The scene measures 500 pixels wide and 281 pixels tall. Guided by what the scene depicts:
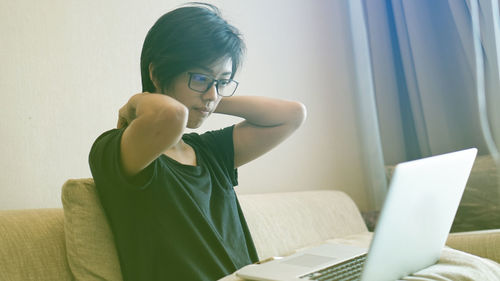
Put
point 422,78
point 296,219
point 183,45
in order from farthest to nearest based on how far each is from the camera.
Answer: point 422,78
point 296,219
point 183,45

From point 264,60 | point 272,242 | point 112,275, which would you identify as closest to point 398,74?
point 264,60

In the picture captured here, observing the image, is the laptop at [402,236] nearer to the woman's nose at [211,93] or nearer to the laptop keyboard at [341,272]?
the laptop keyboard at [341,272]

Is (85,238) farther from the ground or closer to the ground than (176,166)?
closer to the ground

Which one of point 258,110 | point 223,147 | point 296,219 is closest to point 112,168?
point 223,147

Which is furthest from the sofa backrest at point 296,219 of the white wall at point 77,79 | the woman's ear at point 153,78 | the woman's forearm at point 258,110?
the woman's ear at point 153,78

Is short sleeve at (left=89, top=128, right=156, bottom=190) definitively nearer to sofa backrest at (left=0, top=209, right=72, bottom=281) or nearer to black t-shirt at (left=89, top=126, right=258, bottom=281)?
black t-shirt at (left=89, top=126, right=258, bottom=281)

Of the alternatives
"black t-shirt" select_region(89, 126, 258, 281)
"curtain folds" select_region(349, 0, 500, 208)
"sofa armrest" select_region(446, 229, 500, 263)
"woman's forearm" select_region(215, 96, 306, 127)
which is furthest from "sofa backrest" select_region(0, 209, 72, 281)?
"curtain folds" select_region(349, 0, 500, 208)

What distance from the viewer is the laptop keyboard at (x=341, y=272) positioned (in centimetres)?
88

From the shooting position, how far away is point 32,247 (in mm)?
1062

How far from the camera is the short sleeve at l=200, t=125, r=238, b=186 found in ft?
4.40

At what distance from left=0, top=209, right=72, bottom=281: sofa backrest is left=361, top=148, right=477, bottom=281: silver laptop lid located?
2.02 feet

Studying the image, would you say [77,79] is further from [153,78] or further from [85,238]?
[85,238]

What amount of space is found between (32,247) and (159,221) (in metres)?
0.25

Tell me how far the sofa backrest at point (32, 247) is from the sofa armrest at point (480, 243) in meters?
1.07
